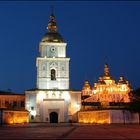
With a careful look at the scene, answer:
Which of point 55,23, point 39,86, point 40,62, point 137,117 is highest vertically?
point 55,23

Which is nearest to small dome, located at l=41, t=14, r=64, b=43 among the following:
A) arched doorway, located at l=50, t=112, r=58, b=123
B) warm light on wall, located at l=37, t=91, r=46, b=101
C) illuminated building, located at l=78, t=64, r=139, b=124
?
warm light on wall, located at l=37, t=91, r=46, b=101

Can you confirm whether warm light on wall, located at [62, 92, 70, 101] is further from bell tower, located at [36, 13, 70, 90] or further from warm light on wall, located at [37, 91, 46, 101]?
warm light on wall, located at [37, 91, 46, 101]

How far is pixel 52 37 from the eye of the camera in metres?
72.5

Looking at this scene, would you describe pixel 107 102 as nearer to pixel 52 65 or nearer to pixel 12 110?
pixel 52 65

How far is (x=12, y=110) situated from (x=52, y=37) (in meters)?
18.1

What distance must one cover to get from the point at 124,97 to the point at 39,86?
34022 millimetres

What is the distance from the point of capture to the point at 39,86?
6956 centimetres

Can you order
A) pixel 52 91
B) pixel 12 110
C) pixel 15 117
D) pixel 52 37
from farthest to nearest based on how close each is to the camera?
pixel 52 37, pixel 52 91, pixel 15 117, pixel 12 110

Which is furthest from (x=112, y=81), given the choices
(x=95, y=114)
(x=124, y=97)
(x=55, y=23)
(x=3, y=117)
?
(x=3, y=117)

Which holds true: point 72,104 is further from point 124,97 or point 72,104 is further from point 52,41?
point 124,97

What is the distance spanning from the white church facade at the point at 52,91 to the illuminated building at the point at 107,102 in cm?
291

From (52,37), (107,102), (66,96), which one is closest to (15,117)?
(66,96)

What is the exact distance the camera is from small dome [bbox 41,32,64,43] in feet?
236

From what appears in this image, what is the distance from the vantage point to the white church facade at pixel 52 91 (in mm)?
68125
